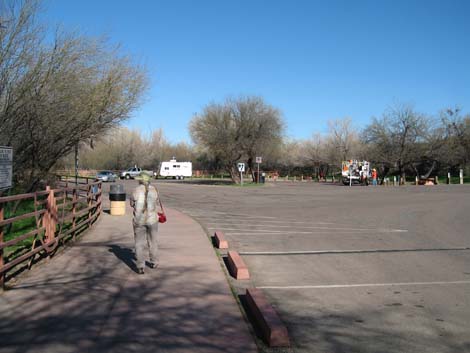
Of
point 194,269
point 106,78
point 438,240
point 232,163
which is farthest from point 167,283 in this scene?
point 232,163

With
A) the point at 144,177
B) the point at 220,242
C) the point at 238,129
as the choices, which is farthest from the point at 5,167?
the point at 238,129

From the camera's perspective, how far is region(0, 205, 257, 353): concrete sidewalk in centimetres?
526

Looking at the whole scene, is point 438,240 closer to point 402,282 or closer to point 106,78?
point 402,282

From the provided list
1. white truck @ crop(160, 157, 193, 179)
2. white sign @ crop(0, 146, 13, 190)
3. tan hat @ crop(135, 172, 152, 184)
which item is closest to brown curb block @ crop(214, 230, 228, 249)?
tan hat @ crop(135, 172, 152, 184)

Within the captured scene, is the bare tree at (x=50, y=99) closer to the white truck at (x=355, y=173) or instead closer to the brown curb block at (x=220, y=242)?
the brown curb block at (x=220, y=242)

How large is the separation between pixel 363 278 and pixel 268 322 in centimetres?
346

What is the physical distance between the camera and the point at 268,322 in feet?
17.7

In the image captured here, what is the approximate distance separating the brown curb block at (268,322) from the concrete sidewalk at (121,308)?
0.16 metres

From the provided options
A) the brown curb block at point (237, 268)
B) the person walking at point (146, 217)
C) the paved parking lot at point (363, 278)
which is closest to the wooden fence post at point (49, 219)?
the person walking at point (146, 217)

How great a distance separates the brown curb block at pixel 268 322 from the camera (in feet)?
17.1

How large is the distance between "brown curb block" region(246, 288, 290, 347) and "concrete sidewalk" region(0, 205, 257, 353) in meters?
0.16

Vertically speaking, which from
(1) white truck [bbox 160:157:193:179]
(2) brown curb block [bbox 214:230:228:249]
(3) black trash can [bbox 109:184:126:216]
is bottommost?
(2) brown curb block [bbox 214:230:228:249]

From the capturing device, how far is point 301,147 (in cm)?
8794

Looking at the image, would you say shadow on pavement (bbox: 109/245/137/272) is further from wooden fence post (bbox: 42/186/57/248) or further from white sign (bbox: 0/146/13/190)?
white sign (bbox: 0/146/13/190)
